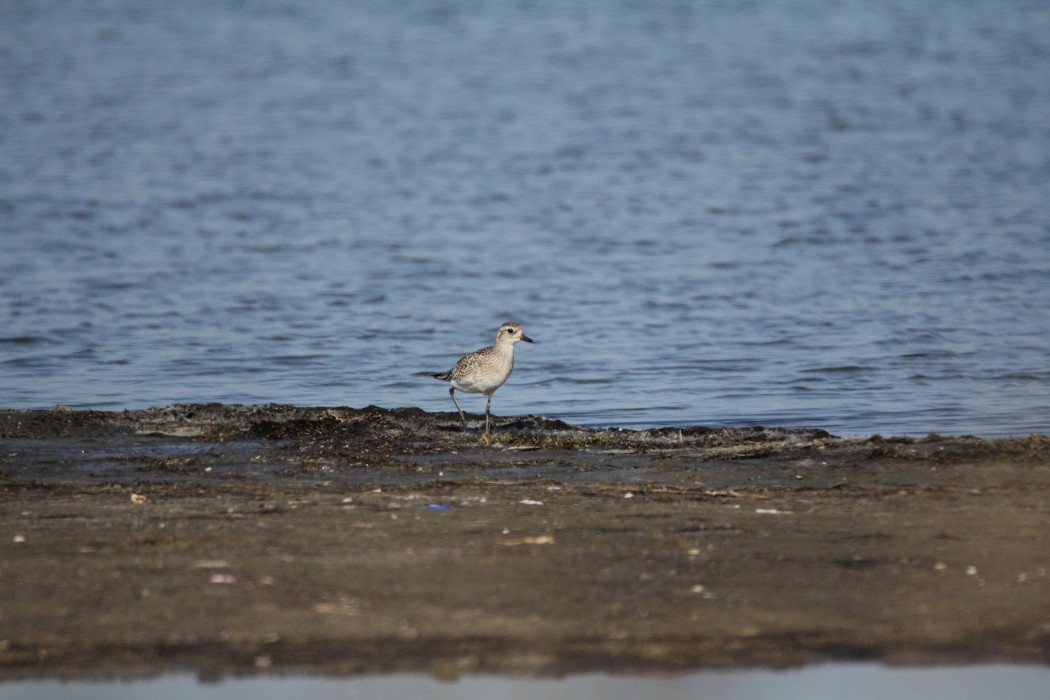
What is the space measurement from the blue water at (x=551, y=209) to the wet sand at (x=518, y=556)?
2805 millimetres

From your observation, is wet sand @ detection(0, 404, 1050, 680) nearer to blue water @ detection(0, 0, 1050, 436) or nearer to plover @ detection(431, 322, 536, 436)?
plover @ detection(431, 322, 536, 436)

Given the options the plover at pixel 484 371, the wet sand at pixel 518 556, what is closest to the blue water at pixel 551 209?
the plover at pixel 484 371

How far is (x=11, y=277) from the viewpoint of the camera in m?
16.7

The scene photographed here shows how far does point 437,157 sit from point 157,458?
17372 millimetres

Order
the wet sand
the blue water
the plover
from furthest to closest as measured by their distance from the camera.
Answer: the blue water < the plover < the wet sand

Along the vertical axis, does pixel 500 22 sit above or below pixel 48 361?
above

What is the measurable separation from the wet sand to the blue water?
2805mm

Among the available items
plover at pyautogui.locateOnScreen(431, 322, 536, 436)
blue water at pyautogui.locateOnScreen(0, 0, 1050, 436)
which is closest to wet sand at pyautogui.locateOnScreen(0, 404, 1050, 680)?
plover at pyautogui.locateOnScreen(431, 322, 536, 436)

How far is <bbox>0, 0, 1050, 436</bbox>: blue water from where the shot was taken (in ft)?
40.8

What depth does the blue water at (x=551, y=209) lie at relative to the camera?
40.8 ft

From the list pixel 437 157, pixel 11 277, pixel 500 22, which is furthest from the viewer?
pixel 500 22

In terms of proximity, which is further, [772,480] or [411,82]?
[411,82]

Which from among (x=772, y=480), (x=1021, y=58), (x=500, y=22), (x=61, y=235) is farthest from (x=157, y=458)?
(x=500, y=22)

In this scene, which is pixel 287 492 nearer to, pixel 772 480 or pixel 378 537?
pixel 378 537
